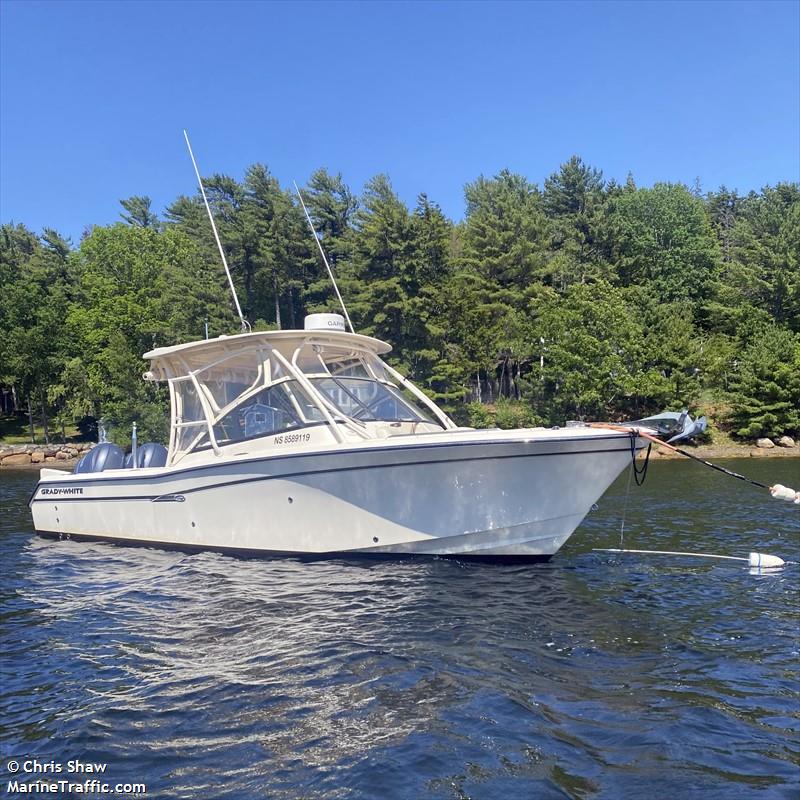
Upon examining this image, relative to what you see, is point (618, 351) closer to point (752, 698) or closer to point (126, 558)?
point (126, 558)

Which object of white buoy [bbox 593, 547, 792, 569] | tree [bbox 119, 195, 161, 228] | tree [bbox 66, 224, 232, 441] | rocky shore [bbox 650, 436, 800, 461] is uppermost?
tree [bbox 119, 195, 161, 228]

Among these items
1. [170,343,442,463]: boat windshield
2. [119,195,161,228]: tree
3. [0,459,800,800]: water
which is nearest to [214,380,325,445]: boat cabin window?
[170,343,442,463]: boat windshield

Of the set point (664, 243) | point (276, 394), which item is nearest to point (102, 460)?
point (276, 394)

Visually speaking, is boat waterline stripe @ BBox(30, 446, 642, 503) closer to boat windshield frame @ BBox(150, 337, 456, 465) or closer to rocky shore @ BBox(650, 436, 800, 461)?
boat windshield frame @ BBox(150, 337, 456, 465)

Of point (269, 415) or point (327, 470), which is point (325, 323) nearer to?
point (269, 415)

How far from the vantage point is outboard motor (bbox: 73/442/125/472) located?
43.3 ft

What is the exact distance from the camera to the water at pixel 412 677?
4.45 meters

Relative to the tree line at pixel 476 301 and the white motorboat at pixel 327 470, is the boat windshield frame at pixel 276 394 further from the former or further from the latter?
the tree line at pixel 476 301

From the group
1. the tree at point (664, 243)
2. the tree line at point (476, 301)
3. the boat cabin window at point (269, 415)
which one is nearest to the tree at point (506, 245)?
the tree line at point (476, 301)

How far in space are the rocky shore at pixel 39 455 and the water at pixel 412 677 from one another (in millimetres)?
33263

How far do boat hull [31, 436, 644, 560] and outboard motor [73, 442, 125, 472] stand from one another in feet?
11.3

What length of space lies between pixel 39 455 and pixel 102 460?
104 feet

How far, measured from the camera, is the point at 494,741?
4.80m

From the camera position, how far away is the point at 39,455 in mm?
40812
